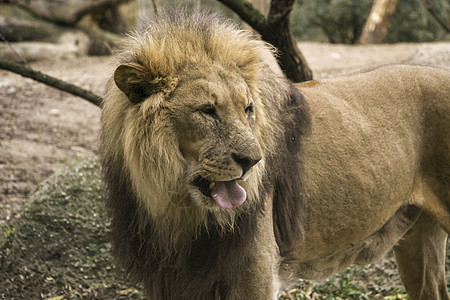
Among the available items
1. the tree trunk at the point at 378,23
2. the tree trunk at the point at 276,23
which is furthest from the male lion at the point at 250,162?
the tree trunk at the point at 378,23

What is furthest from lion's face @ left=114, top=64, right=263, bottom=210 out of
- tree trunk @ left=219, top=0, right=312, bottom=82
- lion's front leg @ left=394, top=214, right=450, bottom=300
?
lion's front leg @ left=394, top=214, right=450, bottom=300

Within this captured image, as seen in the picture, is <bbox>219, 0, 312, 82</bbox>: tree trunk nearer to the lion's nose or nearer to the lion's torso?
the lion's torso

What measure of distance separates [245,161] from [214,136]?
0.48 feet

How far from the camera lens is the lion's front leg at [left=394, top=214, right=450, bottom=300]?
3725 millimetres

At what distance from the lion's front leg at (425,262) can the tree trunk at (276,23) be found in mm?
1373

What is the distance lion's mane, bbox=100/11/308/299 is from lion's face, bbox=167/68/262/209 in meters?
0.04

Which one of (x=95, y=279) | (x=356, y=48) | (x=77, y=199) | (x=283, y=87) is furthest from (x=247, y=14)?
(x=356, y=48)

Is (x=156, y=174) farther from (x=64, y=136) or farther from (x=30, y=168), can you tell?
(x=64, y=136)

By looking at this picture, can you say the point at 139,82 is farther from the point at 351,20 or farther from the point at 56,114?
the point at 351,20

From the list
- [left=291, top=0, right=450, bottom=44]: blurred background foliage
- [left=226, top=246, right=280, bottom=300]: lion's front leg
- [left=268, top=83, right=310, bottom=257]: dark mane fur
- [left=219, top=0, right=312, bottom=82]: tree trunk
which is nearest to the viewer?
[left=226, top=246, right=280, bottom=300]: lion's front leg

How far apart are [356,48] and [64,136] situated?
6.41 meters

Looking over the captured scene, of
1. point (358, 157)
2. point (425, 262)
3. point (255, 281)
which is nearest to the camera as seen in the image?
point (255, 281)

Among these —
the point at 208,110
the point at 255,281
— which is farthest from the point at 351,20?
the point at 208,110

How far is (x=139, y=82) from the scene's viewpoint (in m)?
2.17
